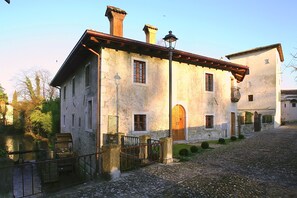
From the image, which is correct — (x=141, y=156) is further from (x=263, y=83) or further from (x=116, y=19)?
(x=263, y=83)

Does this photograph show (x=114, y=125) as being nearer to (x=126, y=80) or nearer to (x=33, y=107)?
(x=126, y=80)

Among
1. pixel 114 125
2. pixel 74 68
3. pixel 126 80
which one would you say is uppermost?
pixel 74 68

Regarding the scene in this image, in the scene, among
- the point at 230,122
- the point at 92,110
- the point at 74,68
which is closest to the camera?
the point at 92,110

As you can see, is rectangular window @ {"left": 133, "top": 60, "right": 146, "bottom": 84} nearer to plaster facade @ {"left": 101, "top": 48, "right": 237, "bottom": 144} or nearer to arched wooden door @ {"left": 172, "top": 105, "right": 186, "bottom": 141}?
plaster facade @ {"left": 101, "top": 48, "right": 237, "bottom": 144}

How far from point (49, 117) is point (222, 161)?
23.6m

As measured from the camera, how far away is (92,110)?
11.5 meters

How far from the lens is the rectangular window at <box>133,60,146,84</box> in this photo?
12015mm

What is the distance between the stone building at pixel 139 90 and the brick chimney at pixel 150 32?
5 cm

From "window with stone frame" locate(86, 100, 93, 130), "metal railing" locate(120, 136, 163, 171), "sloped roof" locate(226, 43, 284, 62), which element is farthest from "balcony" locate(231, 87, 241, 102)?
"sloped roof" locate(226, 43, 284, 62)

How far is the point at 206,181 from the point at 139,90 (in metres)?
7.02

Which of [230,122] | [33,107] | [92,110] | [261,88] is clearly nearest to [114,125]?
[92,110]

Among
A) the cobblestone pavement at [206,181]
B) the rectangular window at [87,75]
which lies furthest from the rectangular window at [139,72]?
the cobblestone pavement at [206,181]

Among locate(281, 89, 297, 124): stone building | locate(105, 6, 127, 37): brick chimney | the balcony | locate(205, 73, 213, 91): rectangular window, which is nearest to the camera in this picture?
locate(105, 6, 127, 37): brick chimney

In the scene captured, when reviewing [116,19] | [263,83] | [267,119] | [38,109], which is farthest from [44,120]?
[263,83]
